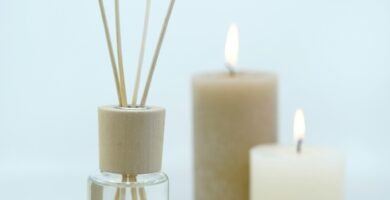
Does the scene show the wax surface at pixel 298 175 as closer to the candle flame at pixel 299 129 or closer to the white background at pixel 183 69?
the candle flame at pixel 299 129

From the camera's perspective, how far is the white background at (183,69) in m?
1.21

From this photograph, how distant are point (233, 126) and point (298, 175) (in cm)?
9

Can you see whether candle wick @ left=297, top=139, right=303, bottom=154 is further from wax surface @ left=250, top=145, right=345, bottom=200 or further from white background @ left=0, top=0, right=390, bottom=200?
white background @ left=0, top=0, right=390, bottom=200

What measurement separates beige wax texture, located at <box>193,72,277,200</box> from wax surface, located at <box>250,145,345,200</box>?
4 centimetres

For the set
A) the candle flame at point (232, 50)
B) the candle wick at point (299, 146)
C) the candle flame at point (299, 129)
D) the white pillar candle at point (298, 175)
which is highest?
the candle flame at point (232, 50)

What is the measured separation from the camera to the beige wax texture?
74cm

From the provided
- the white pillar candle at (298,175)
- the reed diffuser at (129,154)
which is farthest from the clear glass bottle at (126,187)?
the white pillar candle at (298,175)

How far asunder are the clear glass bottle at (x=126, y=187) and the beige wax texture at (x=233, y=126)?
0.07 meters

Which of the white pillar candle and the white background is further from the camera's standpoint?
the white background

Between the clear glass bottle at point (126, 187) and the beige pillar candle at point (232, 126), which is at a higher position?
the beige pillar candle at point (232, 126)

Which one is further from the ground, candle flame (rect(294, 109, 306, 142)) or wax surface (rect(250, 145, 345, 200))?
candle flame (rect(294, 109, 306, 142))

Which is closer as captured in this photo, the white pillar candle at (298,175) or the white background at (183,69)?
the white pillar candle at (298,175)

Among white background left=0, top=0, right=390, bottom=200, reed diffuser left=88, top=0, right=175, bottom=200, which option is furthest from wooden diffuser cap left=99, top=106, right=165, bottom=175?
white background left=0, top=0, right=390, bottom=200

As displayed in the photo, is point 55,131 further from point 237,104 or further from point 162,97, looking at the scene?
point 237,104
